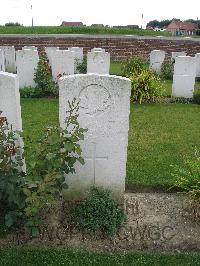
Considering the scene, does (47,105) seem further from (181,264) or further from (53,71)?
(181,264)

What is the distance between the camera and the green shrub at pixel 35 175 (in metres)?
3.66

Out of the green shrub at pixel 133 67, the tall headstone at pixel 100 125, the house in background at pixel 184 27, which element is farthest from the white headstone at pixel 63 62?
the house in background at pixel 184 27

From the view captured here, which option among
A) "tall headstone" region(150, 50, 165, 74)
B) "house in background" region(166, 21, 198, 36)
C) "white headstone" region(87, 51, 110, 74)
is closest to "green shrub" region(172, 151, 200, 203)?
"white headstone" region(87, 51, 110, 74)

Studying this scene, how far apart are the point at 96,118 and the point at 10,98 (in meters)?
0.97

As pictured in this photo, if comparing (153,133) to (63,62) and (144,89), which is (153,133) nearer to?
(144,89)

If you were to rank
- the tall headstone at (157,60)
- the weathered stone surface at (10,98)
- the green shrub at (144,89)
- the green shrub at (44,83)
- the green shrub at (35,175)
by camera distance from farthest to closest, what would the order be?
1. the tall headstone at (157,60)
2. the green shrub at (44,83)
3. the green shrub at (144,89)
4. the weathered stone surface at (10,98)
5. the green shrub at (35,175)

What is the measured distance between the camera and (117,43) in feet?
72.2

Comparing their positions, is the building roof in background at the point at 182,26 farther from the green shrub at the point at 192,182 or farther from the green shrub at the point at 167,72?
the green shrub at the point at 192,182

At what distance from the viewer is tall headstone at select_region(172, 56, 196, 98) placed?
10.6 m

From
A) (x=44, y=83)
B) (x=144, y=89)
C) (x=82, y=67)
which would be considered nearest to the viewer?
(x=144, y=89)

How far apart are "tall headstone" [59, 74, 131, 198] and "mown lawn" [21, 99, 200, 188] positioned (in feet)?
2.72

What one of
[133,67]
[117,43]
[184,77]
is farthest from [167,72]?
[117,43]

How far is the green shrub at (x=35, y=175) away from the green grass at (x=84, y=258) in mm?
233

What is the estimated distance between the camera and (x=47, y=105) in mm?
9680
